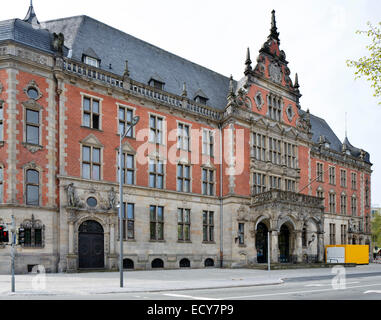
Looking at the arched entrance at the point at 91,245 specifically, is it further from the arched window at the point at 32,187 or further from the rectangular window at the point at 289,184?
the rectangular window at the point at 289,184

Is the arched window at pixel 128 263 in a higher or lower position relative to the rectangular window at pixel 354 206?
lower

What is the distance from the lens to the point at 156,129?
34500 mm

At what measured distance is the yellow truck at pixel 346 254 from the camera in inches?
1778

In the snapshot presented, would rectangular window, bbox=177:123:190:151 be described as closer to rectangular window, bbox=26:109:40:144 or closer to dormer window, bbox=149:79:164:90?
dormer window, bbox=149:79:164:90

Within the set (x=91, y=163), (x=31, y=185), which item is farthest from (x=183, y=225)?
(x=31, y=185)

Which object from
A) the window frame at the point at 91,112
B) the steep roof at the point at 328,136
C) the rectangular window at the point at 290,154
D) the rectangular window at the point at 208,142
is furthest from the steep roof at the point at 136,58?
the steep roof at the point at 328,136

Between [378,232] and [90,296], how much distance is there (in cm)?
8340

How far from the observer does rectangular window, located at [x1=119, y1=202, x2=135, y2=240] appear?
31531 millimetres

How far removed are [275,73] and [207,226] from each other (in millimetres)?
17325

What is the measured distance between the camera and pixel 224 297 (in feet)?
52.3

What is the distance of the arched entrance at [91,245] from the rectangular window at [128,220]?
203cm

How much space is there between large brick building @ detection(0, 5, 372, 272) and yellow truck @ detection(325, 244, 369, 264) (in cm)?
318

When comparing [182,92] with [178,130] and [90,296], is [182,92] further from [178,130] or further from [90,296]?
[90,296]

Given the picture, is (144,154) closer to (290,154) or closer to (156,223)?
(156,223)
